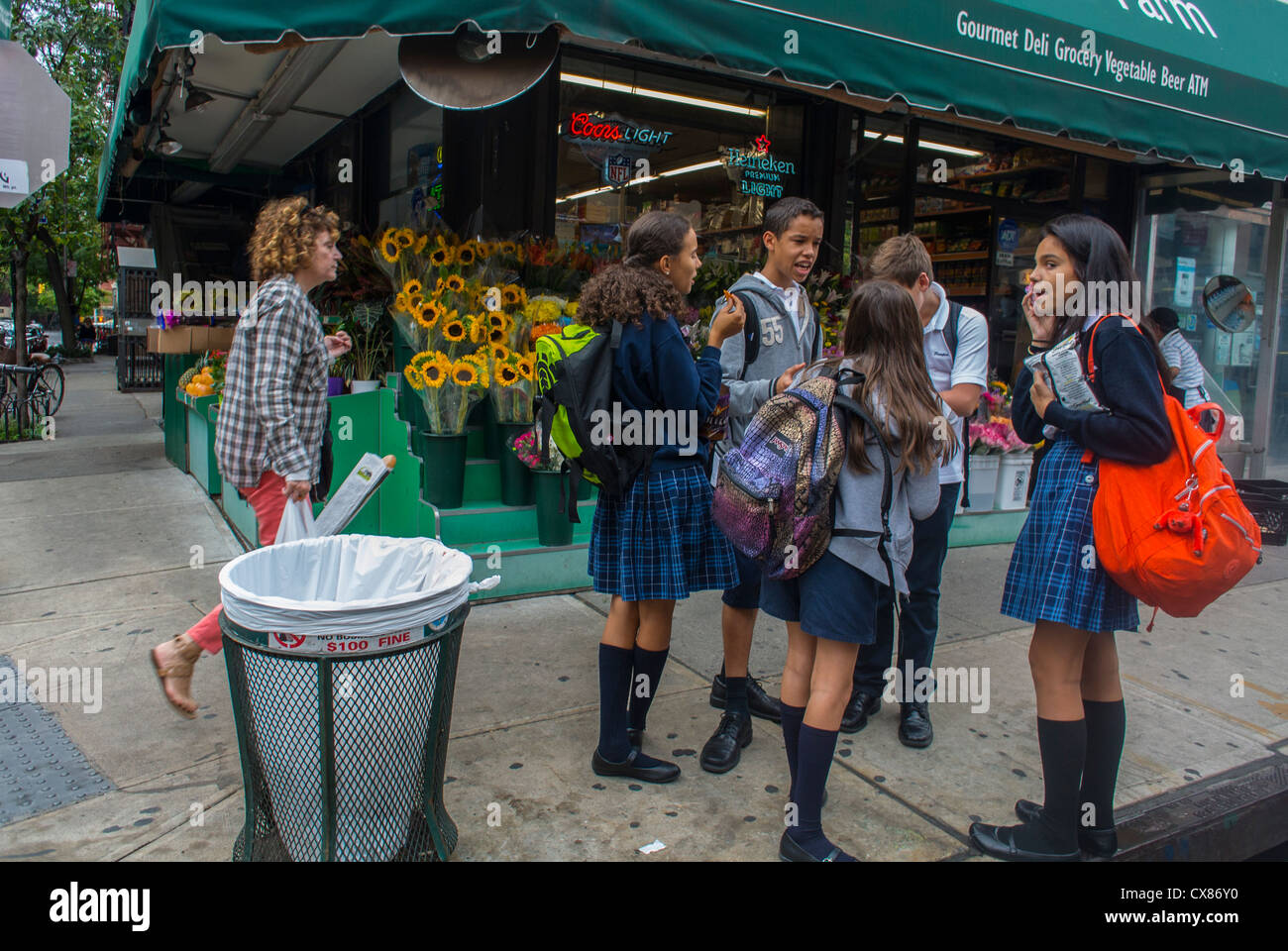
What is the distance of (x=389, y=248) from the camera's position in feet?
15.7

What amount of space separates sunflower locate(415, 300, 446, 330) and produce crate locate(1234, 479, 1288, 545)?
13.9ft

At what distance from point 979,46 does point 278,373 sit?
12.0 feet

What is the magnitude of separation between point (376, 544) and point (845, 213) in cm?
580

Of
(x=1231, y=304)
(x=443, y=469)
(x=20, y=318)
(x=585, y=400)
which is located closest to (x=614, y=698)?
(x=585, y=400)

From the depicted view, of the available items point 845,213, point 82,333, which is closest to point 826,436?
point 845,213

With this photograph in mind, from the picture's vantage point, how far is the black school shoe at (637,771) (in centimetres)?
300

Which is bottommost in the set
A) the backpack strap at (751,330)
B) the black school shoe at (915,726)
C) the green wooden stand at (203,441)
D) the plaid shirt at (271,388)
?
the black school shoe at (915,726)

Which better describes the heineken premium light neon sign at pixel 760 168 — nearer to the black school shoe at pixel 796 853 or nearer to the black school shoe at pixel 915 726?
the black school shoe at pixel 915 726

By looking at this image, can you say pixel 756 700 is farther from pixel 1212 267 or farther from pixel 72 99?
pixel 72 99

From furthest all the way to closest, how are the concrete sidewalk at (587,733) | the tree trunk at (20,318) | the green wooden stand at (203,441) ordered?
1. the tree trunk at (20,318)
2. the green wooden stand at (203,441)
3. the concrete sidewalk at (587,733)

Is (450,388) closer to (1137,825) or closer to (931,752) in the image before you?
(931,752)

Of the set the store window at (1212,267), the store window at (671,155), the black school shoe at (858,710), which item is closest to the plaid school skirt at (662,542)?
the black school shoe at (858,710)

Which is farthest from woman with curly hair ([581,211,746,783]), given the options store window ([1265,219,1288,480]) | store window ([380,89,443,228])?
store window ([1265,219,1288,480])

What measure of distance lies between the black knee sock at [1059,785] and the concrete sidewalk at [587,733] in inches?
8.6
